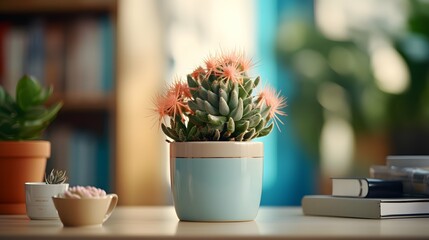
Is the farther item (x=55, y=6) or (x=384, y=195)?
(x=55, y=6)

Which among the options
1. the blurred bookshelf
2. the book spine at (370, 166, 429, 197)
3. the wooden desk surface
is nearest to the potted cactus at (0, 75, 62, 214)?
the wooden desk surface

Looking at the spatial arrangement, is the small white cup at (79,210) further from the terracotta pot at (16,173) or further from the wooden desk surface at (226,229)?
the terracotta pot at (16,173)

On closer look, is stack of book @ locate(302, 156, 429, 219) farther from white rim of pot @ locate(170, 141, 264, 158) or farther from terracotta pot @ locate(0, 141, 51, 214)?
terracotta pot @ locate(0, 141, 51, 214)

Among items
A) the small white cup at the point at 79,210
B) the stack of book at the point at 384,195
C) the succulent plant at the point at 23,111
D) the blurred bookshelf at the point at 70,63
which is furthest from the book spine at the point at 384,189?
the blurred bookshelf at the point at 70,63

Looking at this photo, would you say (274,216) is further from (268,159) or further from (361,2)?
(361,2)

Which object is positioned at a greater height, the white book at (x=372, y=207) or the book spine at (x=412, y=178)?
the book spine at (x=412, y=178)

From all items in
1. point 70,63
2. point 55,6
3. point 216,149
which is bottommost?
point 216,149

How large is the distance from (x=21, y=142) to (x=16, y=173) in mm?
58

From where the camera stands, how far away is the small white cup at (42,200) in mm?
1192

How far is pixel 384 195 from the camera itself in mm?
1272

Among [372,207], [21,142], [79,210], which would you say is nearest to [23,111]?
[21,142]

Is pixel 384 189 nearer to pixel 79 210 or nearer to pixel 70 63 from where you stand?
pixel 79 210

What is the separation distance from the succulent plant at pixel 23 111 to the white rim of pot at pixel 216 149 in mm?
343

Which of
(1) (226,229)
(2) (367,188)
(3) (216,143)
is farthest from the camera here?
(2) (367,188)
